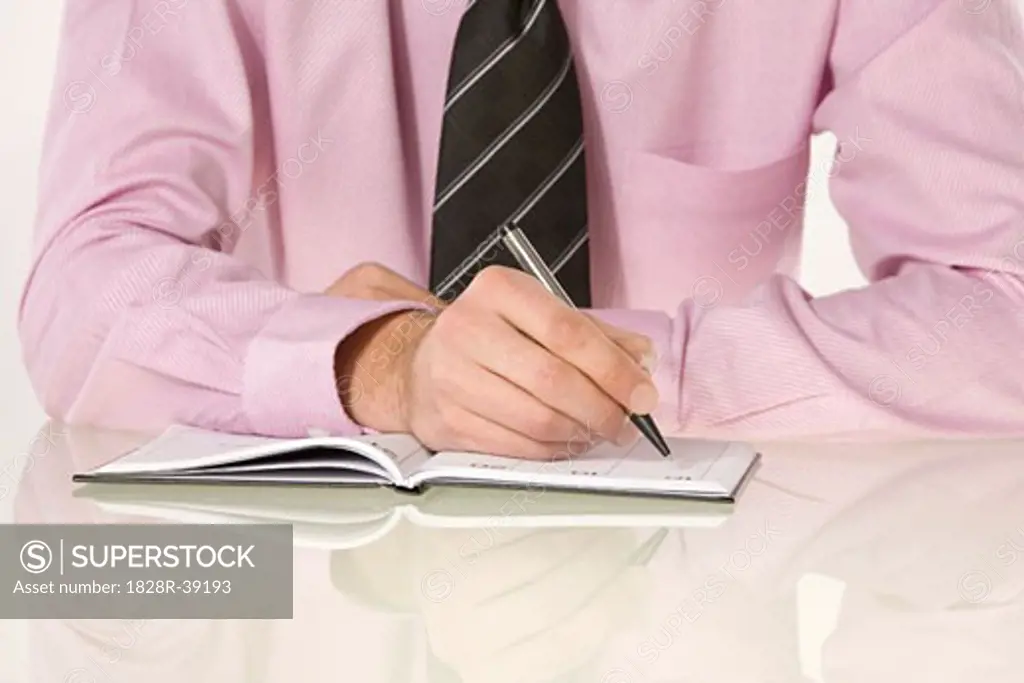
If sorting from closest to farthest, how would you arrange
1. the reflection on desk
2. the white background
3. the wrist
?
1. the reflection on desk
2. the wrist
3. the white background

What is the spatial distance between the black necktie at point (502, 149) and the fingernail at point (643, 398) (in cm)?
40

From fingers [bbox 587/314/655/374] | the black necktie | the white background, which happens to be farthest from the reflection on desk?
the white background

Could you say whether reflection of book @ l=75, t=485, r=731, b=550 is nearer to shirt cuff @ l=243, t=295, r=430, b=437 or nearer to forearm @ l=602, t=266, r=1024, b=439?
shirt cuff @ l=243, t=295, r=430, b=437

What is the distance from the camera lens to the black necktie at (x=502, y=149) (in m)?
1.26

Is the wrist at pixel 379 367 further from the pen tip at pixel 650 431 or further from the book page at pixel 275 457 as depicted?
the pen tip at pixel 650 431

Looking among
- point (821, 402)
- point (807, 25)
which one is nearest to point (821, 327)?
point (821, 402)

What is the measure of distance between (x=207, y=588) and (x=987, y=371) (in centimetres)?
64

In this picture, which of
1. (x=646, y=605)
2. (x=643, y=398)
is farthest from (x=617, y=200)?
(x=646, y=605)

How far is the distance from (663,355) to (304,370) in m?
0.28

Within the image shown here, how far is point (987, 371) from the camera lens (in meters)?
1.08

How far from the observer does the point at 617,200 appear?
1458 mm

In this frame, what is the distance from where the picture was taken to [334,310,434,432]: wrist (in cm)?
101

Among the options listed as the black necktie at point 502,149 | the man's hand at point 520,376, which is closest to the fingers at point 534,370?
the man's hand at point 520,376

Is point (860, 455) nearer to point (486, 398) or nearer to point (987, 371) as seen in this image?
point (987, 371)
